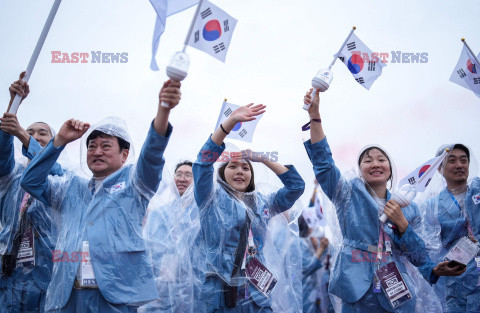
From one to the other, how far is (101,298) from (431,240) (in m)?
2.96

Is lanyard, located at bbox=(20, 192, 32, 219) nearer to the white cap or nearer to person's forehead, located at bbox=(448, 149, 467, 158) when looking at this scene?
the white cap

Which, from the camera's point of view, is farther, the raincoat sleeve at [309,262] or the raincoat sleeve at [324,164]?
the raincoat sleeve at [309,262]

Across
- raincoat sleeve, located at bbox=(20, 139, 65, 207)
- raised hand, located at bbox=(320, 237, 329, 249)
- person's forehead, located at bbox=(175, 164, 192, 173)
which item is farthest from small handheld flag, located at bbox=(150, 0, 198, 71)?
raised hand, located at bbox=(320, 237, 329, 249)

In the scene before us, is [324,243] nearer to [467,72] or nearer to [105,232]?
[467,72]

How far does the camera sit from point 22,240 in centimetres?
384

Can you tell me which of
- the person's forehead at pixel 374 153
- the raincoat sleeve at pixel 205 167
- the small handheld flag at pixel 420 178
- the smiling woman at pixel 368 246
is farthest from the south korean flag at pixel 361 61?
the raincoat sleeve at pixel 205 167

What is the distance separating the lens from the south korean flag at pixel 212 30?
323 cm

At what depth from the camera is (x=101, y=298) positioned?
282 centimetres

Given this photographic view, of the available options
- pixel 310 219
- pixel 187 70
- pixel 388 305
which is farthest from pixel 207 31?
pixel 310 219

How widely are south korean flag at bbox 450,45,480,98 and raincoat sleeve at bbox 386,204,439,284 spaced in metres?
2.21

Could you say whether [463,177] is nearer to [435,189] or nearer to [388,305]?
[435,189]

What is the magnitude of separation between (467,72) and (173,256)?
378 centimetres

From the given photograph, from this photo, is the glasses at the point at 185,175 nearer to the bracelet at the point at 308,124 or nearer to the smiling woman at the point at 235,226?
the smiling woman at the point at 235,226

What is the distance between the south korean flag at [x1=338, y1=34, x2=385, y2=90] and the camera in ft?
13.5
